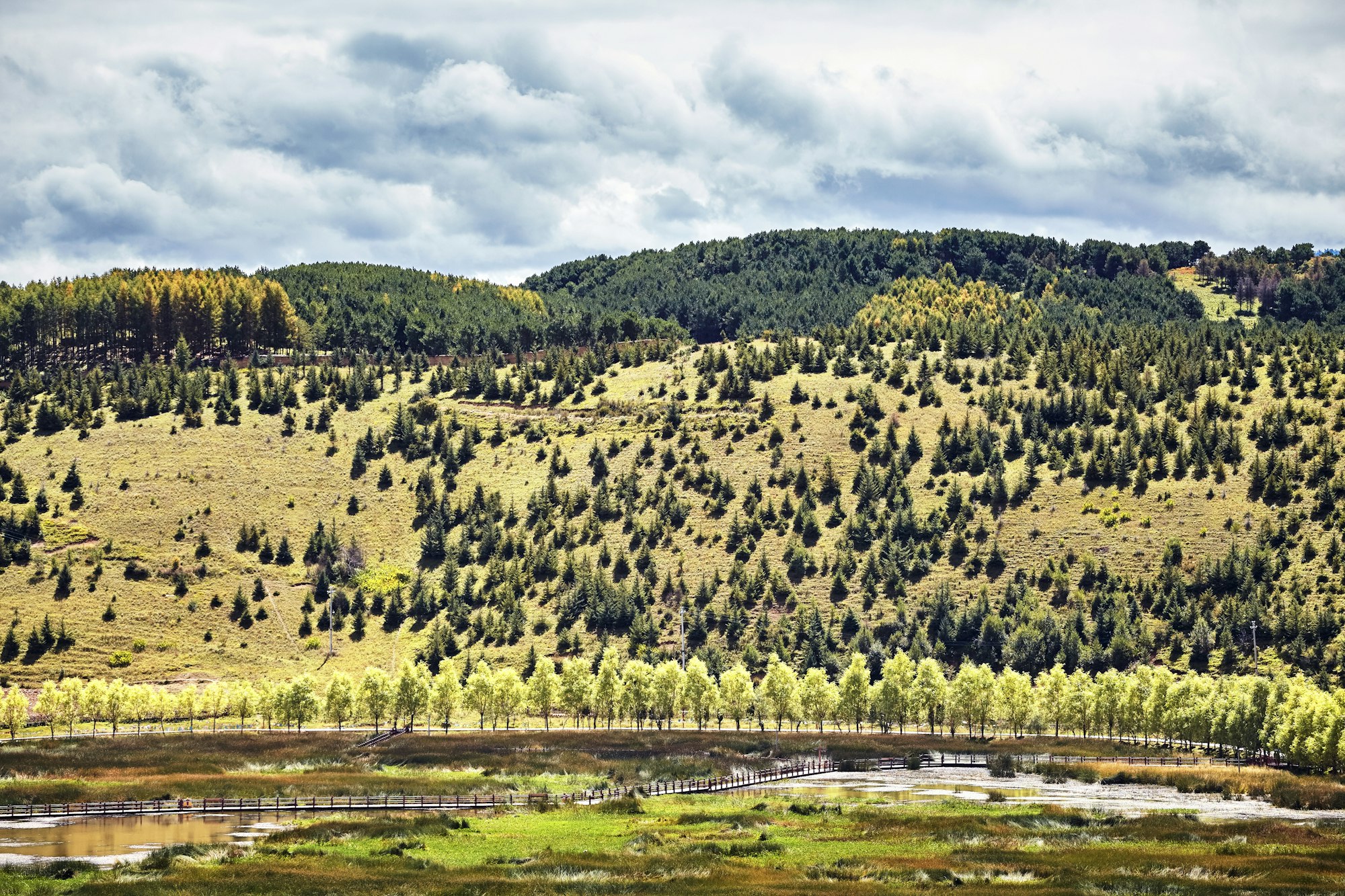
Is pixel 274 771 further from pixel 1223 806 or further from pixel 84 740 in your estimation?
pixel 1223 806

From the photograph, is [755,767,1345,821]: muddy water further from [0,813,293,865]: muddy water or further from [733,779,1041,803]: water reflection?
[0,813,293,865]: muddy water

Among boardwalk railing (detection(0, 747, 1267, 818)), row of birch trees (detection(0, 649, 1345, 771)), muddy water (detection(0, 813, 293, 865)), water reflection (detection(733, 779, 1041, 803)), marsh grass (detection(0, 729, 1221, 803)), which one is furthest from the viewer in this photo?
row of birch trees (detection(0, 649, 1345, 771))

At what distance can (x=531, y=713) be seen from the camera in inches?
7092

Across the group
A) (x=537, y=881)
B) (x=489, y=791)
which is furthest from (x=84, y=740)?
(x=537, y=881)

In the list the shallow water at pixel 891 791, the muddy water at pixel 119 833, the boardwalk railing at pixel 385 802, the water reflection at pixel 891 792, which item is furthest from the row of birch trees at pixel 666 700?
the muddy water at pixel 119 833

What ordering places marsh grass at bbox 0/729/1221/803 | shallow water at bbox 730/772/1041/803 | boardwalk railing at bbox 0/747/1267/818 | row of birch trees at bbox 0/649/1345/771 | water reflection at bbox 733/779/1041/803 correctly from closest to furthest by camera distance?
boardwalk railing at bbox 0/747/1267/818 → shallow water at bbox 730/772/1041/803 → water reflection at bbox 733/779/1041/803 → marsh grass at bbox 0/729/1221/803 → row of birch trees at bbox 0/649/1345/771

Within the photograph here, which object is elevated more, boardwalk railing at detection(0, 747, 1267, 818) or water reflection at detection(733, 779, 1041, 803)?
boardwalk railing at detection(0, 747, 1267, 818)

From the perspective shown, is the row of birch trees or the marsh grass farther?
the row of birch trees

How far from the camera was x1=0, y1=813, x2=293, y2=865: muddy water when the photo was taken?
76875 millimetres

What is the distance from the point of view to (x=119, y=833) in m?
86.4

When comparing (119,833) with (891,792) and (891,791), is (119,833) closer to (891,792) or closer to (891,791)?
(891,792)

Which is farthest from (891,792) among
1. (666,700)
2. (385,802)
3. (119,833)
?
(119,833)

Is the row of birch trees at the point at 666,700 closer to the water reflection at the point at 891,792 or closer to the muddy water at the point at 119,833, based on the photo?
the water reflection at the point at 891,792

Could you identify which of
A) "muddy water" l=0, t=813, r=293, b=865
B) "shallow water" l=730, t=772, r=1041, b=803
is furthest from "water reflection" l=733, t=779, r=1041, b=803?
"muddy water" l=0, t=813, r=293, b=865
